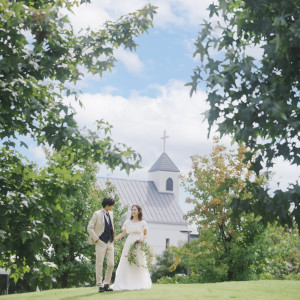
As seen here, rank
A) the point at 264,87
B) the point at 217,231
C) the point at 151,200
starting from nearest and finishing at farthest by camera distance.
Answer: the point at 264,87, the point at 217,231, the point at 151,200

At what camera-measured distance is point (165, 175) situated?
75.4 m

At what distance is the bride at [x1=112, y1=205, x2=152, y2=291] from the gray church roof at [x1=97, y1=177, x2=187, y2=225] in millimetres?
51359

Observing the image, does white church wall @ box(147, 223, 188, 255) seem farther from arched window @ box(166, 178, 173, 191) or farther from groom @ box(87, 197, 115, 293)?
groom @ box(87, 197, 115, 293)

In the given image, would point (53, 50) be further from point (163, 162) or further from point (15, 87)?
point (163, 162)

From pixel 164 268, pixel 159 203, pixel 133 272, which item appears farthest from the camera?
pixel 159 203

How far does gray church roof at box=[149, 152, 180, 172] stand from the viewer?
76569 mm

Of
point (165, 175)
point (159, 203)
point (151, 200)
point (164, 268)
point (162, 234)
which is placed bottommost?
point (164, 268)

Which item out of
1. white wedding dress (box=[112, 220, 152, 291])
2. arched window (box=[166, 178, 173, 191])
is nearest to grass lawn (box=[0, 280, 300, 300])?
white wedding dress (box=[112, 220, 152, 291])

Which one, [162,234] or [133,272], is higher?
[162,234]

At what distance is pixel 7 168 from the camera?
8.08 metres

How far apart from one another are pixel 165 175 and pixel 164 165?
97.8 inches

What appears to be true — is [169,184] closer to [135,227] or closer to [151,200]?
[151,200]

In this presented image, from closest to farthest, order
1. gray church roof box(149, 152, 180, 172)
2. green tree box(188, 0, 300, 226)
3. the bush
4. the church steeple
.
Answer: green tree box(188, 0, 300, 226), the bush, the church steeple, gray church roof box(149, 152, 180, 172)

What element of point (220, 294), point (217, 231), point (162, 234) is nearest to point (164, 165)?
point (162, 234)
